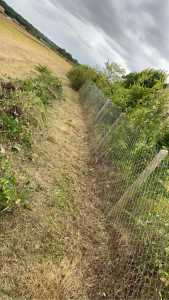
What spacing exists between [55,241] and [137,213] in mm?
1347

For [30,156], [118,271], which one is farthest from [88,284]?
[30,156]

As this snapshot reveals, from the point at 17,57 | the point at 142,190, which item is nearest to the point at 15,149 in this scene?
the point at 142,190

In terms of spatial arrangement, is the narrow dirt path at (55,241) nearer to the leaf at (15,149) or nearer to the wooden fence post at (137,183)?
the leaf at (15,149)

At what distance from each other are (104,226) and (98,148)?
2.39 metres

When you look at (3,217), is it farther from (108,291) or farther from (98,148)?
(98,148)

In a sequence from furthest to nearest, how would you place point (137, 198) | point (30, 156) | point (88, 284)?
point (30, 156), point (137, 198), point (88, 284)

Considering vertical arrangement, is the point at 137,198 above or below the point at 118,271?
above

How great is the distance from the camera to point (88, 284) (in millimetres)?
2074

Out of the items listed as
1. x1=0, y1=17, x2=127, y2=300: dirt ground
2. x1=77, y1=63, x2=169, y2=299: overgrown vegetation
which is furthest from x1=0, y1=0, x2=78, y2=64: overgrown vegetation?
x1=0, y1=17, x2=127, y2=300: dirt ground

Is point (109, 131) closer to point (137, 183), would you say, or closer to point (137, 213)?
point (137, 183)

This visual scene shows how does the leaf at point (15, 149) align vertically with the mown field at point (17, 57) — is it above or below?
below

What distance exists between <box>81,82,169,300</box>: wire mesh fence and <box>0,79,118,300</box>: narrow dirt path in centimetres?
22

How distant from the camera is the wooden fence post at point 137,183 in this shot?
8.04 feet

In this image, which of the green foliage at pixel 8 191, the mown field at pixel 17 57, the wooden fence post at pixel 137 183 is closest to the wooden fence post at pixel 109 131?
the wooden fence post at pixel 137 183
